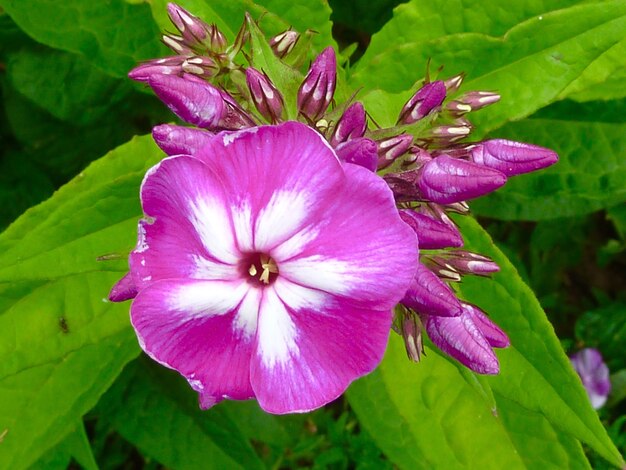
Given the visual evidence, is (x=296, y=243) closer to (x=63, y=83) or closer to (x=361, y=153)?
(x=361, y=153)

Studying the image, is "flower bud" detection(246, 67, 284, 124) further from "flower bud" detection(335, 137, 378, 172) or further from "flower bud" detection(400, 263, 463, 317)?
"flower bud" detection(400, 263, 463, 317)

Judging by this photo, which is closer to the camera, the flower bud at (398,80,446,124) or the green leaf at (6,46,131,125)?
the flower bud at (398,80,446,124)

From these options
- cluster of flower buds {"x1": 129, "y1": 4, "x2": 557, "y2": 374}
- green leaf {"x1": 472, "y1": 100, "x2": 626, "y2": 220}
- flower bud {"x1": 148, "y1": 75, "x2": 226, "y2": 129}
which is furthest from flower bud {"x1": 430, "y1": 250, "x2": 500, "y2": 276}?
green leaf {"x1": 472, "y1": 100, "x2": 626, "y2": 220}

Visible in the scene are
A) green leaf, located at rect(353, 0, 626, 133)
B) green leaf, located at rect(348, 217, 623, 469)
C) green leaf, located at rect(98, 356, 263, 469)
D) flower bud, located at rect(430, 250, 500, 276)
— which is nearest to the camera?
flower bud, located at rect(430, 250, 500, 276)

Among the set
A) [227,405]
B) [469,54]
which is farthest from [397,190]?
[227,405]

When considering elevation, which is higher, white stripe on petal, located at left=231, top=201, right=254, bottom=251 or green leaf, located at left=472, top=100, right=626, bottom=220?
white stripe on petal, located at left=231, top=201, right=254, bottom=251

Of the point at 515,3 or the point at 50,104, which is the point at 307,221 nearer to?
the point at 515,3
